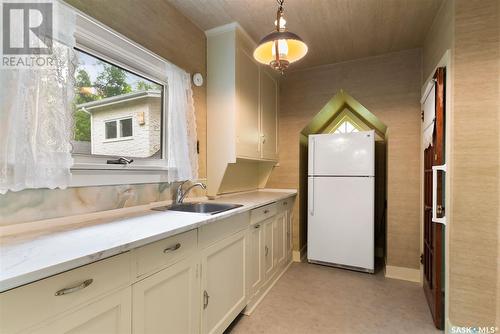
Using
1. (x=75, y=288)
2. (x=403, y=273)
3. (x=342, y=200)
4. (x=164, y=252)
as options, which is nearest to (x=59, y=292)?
(x=75, y=288)

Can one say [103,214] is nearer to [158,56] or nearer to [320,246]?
[158,56]

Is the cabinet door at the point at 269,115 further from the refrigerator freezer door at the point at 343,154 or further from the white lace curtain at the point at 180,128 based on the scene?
the white lace curtain at the point at 180,128

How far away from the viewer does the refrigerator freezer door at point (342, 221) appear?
2812 mm

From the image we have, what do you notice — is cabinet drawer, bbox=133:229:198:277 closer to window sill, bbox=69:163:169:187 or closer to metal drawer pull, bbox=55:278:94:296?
metal drawer pull, bbox=55:278:94:296

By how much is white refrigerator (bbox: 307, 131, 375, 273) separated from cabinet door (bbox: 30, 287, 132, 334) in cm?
247

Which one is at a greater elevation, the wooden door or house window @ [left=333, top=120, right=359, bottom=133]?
house window @ [left=333, top=120, right=359, bottom=133]

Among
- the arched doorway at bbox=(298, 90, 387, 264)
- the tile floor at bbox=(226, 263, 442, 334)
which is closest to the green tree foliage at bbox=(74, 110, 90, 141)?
the tile floor at bbox=(226, 263, 442, 334)

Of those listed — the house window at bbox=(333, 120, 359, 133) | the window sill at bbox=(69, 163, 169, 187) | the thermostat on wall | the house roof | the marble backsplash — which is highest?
the thermostat on wall

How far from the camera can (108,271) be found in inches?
36.2

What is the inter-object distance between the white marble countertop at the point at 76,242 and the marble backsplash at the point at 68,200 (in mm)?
77

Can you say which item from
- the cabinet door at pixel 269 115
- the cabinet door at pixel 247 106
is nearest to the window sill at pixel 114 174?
the cabinet door at pixel 247 106

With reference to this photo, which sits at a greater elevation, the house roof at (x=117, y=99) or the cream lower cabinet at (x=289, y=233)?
the house roof at (x=117, y=99)

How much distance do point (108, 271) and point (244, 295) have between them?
1.30 meters

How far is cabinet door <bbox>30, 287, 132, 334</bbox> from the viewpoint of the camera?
2.54ft
